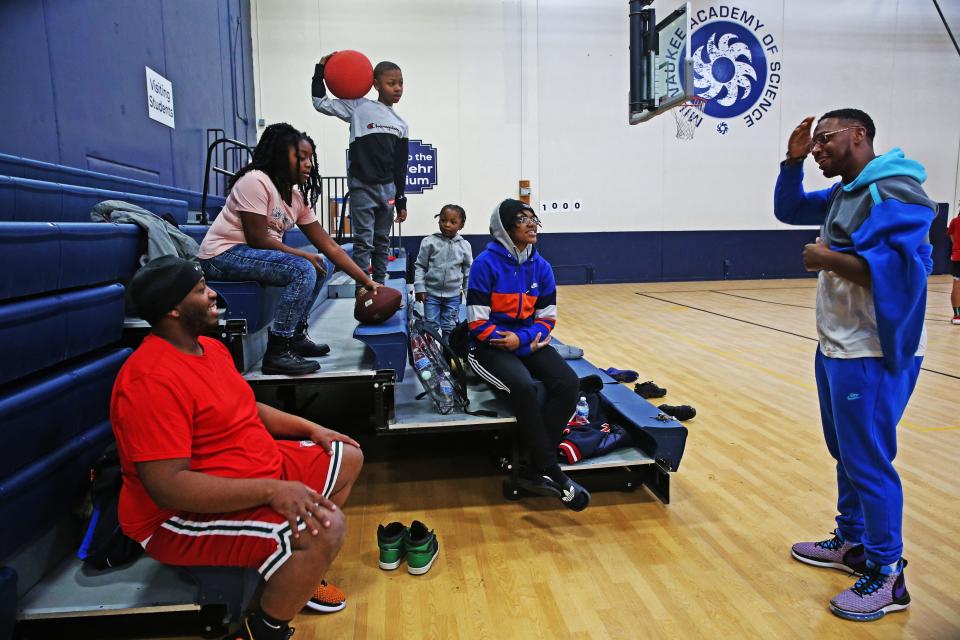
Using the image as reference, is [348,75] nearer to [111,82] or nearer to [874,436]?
[111,82]

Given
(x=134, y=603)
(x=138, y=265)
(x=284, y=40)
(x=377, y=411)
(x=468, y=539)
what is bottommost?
(x=468, y=539)

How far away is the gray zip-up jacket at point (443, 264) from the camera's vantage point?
189 inches

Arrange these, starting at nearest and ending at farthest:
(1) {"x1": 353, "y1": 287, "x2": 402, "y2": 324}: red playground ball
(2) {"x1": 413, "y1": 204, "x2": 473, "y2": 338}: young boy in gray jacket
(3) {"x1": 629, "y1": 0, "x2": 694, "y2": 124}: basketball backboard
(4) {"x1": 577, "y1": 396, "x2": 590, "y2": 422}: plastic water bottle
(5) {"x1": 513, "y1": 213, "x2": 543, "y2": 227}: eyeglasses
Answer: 1. (5) {"x1": 513, "y1": 213, "x2": 543, "y2": 227}: eyeglasses
2. (1) {"x1": 353, "y1": 287, "x2": 402, "y2": 324}: red playground ball
3. (4) {"x1": 577, "y1": 396, "x2": 590, "y2": 422}: plastic water bottle
4. (2) {"x1": 413, "y1": 204, "x2": 473, "y2": 338}: young boy in gray jacket
5. (3) {"x1": 629, "y1": 0, "x2": 694, "y2": 124}: basketball backboard

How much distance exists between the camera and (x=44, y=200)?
2.46 metres

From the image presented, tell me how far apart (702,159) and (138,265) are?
35.2 ft

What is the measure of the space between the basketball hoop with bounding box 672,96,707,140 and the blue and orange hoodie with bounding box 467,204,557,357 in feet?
30.9

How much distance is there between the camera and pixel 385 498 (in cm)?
280

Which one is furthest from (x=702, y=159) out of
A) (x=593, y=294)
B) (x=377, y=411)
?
(x=377, y=411)

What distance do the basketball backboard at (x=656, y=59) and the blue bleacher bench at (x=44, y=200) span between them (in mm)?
5925

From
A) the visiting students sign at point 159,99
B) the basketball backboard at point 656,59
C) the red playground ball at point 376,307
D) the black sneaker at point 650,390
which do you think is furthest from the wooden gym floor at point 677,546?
the basketball backboard at point 656,59

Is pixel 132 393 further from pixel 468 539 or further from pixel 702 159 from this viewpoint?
pixel 702 159

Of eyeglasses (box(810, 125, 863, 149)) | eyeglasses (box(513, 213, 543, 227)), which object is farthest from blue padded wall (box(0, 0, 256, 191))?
eyeglasses (box(810, 125, 863, 149))

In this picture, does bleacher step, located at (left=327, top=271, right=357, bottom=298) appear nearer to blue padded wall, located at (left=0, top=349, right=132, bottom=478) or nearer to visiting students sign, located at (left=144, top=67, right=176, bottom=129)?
visiting students sign, located at (left=144, top=67, right=176, bottom=129)

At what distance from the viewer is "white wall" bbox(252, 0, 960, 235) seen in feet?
33.6
